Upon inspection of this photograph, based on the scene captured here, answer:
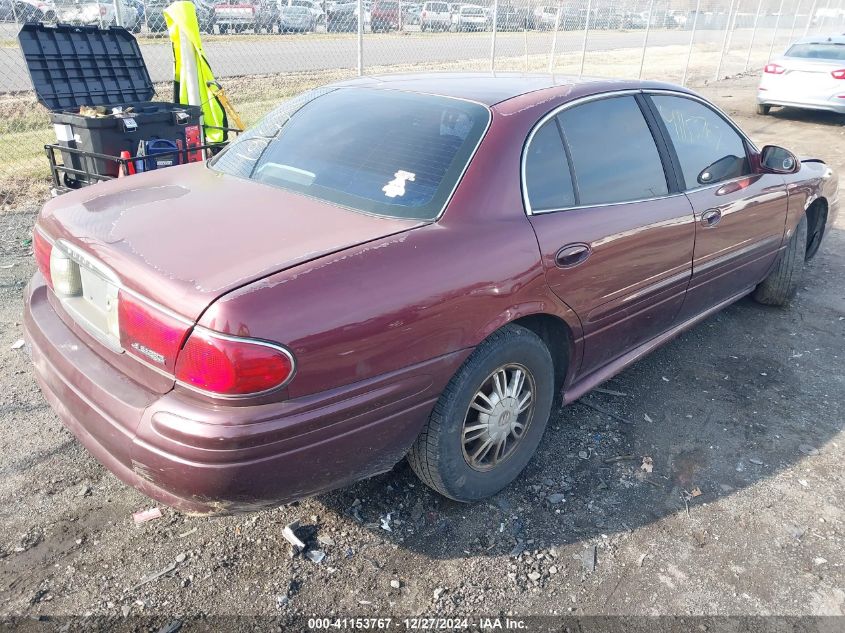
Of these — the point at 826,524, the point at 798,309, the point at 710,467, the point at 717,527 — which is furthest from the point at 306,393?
the point at 798,309

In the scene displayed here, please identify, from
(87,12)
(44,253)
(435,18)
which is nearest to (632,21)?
(435,18)

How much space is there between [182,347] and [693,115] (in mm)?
3151

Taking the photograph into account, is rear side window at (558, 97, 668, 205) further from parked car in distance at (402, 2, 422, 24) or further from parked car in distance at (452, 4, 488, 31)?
parked car in distance at (452, 4, 488, 31)

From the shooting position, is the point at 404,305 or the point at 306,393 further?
the point at 404,305

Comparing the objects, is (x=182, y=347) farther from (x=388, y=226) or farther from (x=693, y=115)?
(x=693, y=115)

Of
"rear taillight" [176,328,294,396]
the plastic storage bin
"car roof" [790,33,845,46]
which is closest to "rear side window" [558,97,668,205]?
"rear taillight" [176,328,294,396]

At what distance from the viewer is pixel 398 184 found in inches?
102

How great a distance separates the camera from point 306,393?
2.02m

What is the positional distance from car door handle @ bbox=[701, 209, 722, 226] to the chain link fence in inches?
163

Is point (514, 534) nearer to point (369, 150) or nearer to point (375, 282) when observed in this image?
point (375, 282)

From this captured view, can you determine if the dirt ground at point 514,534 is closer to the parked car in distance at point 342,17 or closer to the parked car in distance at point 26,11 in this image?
the parked car in distance at point 26,11

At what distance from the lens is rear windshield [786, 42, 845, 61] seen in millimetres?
11969

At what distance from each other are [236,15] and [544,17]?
21.5 feet

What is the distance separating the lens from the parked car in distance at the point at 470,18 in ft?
39.8
